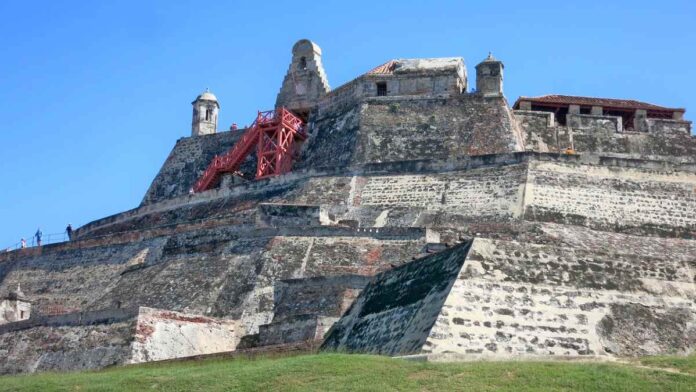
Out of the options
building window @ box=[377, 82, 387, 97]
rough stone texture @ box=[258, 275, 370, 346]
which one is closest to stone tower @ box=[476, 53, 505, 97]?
building window @ box=[377, 82, 387, 97]

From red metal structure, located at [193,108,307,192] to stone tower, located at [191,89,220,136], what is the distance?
18.4 ft

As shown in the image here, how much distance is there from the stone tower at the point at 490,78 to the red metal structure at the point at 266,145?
7.33 m

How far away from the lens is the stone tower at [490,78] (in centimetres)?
4200

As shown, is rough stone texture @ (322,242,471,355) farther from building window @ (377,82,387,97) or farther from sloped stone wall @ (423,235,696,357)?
building window @ (377,82,387,97)

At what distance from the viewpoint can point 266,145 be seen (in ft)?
144

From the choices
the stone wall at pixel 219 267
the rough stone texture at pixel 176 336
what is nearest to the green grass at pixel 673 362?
the rough stone texture at pixel 176 336

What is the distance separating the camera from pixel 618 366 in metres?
15.6

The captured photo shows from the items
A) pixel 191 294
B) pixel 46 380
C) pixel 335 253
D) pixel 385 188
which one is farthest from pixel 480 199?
pixel 46 380

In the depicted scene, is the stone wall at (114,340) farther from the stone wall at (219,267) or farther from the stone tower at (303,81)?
the stone tower at (303,81)

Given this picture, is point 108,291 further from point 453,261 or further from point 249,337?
point 453,261

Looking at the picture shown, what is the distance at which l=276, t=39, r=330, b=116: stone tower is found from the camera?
46188mm

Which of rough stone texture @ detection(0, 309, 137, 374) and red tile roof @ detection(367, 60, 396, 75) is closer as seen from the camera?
rough stone texture @ detection(0, 309, 137, 374)

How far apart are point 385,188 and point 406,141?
4.85 meters

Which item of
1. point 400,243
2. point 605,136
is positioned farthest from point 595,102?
point 400,243
